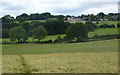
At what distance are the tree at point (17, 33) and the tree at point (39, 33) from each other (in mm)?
3037

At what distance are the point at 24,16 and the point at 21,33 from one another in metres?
14.5

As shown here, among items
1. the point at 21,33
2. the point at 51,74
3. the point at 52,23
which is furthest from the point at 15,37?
the point at 51,74

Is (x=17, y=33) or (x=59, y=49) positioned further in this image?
(x=17, y=33)

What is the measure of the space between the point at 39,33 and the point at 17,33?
6.23 m

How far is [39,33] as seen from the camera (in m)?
53.8

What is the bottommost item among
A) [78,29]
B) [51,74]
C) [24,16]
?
[51,74]

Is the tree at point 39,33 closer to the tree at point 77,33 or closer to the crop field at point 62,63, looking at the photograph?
the tree at point 77,33

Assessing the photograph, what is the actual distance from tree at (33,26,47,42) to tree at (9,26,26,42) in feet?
9.96

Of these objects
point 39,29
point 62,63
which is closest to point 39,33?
point 39,29

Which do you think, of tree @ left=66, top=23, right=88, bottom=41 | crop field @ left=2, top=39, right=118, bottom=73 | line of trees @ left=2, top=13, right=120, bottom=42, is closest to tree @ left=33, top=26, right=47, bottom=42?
line of trees @ left=2, top=13, right=120, bottom=42

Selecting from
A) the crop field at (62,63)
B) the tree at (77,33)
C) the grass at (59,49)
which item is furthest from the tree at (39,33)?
the crop field at (62,63)

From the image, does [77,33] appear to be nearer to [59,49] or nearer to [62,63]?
[59,49]

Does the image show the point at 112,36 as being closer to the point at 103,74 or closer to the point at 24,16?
the point at 24,16

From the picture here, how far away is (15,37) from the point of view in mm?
51969
